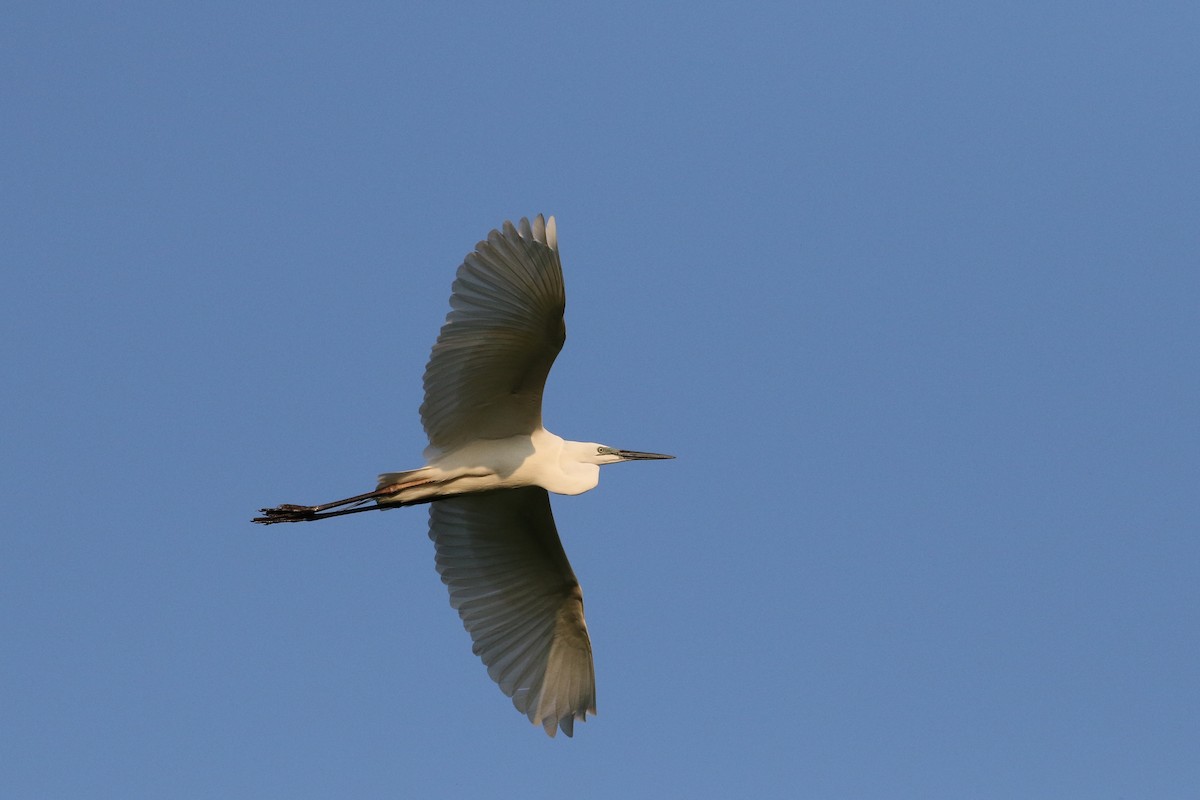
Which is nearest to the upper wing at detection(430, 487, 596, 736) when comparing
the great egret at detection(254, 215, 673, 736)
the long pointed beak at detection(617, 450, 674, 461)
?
the great egret at detection(254, 215, 673, 736)

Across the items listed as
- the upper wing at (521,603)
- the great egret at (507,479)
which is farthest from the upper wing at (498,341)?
the upper wing at (521,603)

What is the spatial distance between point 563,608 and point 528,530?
73cm

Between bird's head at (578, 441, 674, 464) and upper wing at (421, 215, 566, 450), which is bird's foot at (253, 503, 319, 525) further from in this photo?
bird's head at (578, 441, 674, 464)

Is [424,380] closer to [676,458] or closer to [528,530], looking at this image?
[528,530]

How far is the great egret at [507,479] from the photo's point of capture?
9281mm

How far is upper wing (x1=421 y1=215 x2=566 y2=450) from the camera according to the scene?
910 centimetres

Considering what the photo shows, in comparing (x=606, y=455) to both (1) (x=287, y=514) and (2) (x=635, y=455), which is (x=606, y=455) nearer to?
(2) (x=635, y=455)

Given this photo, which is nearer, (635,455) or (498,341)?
(498,341)

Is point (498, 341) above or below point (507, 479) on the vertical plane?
Answer: above

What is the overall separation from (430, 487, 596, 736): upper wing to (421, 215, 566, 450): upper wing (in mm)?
→ 995

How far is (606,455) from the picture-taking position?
10.9m

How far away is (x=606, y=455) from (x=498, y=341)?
1805 mm

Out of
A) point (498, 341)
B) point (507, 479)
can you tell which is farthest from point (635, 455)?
point (498, 341)

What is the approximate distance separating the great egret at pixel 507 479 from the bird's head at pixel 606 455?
0.05ft
